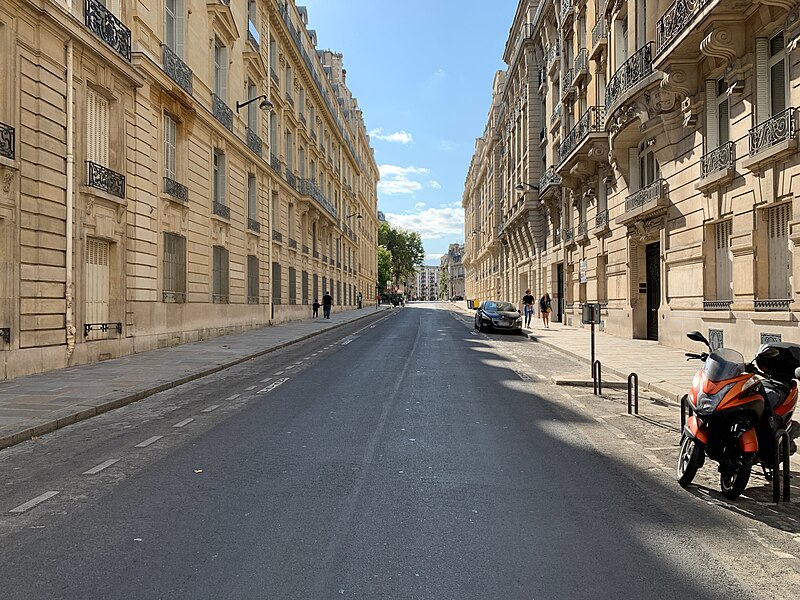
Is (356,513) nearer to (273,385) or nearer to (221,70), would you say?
(273,385)

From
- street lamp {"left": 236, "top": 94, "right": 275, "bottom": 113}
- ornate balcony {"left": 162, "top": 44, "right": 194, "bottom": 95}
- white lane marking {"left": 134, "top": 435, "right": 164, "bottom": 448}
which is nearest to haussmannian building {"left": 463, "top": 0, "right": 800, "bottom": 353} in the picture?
white lane marking {"left": 134, "top": 435, "right": 164, "bottom": 448}

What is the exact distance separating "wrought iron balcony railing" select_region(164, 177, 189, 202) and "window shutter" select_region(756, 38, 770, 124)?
15449 mm

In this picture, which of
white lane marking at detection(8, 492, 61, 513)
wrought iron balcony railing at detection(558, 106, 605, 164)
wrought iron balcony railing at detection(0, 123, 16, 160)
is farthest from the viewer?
wrought iron balcony railing at detection(558, 106, 605, 164)

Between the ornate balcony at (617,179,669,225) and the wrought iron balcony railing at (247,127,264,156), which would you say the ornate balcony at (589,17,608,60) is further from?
the wrought iron balcony railing at (247,127,264,156)

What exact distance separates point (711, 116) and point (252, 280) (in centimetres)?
1927

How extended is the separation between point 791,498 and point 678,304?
490 inches

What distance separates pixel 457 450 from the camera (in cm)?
621

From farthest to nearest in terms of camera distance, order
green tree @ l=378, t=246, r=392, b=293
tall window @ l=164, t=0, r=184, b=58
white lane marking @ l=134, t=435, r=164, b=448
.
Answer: green tree @ l=378, t=246, r=392, b=293 < tall window @ l=164, t=0, r=184, b=58 < white lane marking @ l=134, t=435, r=164, b=448

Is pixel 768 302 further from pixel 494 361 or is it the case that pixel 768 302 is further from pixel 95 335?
pixel 95 335

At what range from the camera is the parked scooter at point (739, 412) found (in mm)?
4594

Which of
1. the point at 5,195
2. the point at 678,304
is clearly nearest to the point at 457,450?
the point at 5,195

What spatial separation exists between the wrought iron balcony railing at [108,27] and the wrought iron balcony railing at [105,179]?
300 cm

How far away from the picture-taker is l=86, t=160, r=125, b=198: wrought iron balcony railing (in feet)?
45.7

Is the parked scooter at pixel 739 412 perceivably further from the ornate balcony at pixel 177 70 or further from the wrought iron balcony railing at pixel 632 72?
the ornate balcony at pixel 177 70
